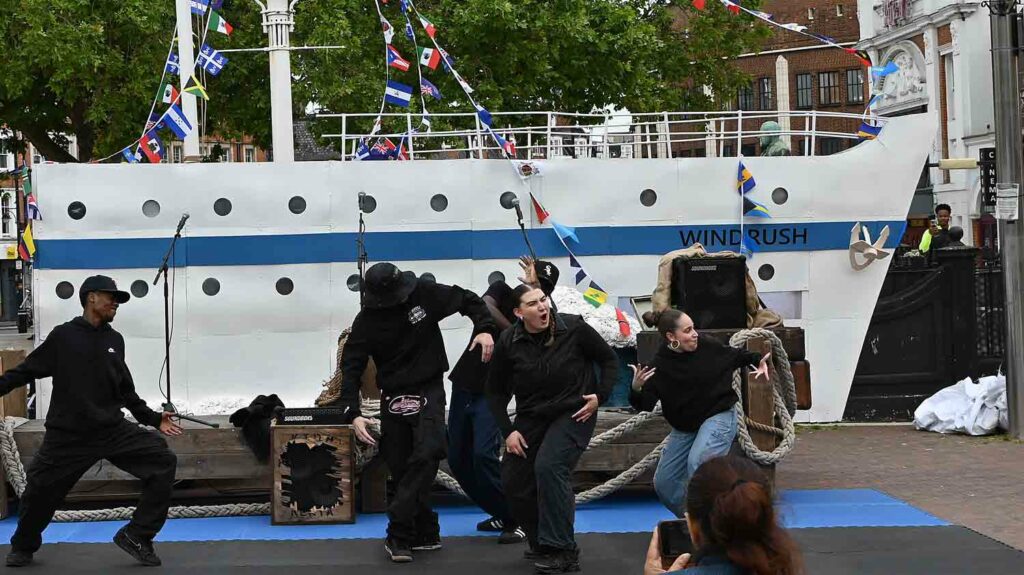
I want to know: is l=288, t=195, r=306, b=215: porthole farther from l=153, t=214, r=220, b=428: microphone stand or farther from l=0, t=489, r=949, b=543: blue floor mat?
l=0, t=489, r=949, b=543: blue floor mat

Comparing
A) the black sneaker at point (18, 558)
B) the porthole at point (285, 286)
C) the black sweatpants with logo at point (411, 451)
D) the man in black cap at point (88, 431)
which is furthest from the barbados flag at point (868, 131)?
the black sneaker at point (18, 558)

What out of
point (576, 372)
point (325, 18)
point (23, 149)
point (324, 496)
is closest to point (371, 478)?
point (324, 496)

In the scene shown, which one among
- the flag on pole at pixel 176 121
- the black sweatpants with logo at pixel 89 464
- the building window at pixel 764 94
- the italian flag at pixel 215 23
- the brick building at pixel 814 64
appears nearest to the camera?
the black sweatpants with logo at pixel 89 464

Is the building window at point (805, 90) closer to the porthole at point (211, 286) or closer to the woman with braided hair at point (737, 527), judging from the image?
the porthole at point (211, 286)

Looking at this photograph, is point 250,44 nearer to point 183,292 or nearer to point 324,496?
point 183,292

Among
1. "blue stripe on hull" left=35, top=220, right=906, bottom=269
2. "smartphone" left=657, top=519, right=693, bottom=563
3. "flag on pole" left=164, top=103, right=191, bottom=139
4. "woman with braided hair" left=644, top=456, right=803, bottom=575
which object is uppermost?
"flag on pole" left=164, top=103, right=191, bottom=139

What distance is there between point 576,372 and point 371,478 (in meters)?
3.05

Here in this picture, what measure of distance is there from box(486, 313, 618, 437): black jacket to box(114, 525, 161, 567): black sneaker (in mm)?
2314

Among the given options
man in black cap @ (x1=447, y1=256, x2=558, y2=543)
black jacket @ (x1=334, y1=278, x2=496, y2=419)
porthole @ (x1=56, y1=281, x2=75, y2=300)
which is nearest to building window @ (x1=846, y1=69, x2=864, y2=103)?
porthole @ (x1=56, y1=281, x2=75, y2=300)

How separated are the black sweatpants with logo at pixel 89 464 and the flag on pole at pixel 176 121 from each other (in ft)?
23.5

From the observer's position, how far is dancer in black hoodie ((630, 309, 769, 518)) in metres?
8.81

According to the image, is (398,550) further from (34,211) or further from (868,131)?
(868,131)

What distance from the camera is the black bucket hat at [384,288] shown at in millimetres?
9102

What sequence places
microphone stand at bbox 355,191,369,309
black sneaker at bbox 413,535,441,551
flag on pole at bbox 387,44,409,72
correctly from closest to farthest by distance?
1. black sneaker at bbox 413,535,441,551
2. microphone stand at bbox 355,191,369,309
3. flag on pole at bbox 387,44,409,72
